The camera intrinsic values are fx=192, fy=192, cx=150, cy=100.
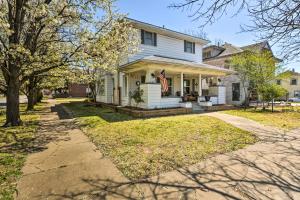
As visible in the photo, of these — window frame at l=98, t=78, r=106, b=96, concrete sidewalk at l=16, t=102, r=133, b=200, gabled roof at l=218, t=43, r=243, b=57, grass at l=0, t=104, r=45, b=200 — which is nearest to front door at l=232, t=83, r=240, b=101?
gabled roof at l=218, t=43, r=243, b=57

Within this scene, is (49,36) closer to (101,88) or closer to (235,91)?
(101,88)

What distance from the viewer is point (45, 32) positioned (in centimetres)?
1002

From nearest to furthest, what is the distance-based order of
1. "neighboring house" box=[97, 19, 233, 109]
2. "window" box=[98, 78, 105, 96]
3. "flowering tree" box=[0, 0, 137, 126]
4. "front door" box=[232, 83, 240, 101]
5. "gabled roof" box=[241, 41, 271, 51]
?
"gabled roof" box=[241, 41, 271, 51]
"flowering tree" box=[0, 0, 137, 126]
"neighboring house" box=[97, 19, 233, 109]
"window" box=[98, 78, 105, 96]
"front door" box=[232, 83, 240, 101]

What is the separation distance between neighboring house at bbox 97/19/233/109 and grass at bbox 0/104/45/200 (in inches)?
270

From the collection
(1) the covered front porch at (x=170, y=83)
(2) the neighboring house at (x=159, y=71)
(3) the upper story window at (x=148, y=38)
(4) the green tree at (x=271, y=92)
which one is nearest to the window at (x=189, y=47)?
(2) the neighboring house at (x=159, y=71)

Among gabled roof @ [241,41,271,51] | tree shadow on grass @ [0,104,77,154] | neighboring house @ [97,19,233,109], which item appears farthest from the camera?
neighboring house @ [97,19,233,109]

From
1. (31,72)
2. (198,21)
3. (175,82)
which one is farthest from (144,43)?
(198,21)

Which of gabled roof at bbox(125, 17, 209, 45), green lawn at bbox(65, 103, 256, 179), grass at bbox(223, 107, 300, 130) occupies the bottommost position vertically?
green lawn at bbox(65, 103, 256, 179)

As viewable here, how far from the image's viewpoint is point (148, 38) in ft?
52.8

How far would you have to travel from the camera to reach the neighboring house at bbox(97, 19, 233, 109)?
1239 cm

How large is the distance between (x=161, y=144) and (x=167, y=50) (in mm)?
12836

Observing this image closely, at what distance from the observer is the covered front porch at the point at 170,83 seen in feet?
40.1

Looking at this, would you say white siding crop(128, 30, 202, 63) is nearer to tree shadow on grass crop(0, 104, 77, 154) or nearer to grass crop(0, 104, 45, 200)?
tree shadow on grass crop(0, 104, 77, 154)

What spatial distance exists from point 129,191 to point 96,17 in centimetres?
953
